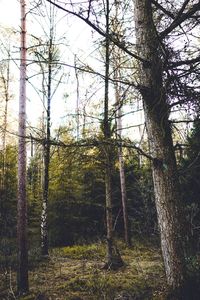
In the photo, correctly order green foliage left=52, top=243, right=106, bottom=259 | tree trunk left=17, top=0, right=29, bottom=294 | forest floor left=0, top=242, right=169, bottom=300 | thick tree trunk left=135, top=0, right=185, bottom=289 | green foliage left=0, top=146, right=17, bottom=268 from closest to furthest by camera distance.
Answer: thick tree trunk left=135, top=0, right=185, bottom=289
forest floor left=0, top=242, right=169, bottom=300
tree trunk left=17, top=0, right=29, bottom=294
green foliage left=52, top=243, right=106, bottom=259
green foliage left=0, top=146, right=17, bottom=268

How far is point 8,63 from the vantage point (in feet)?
64.4

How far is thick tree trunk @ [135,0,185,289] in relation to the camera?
3238 millimetres

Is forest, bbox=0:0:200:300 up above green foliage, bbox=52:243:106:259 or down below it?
above

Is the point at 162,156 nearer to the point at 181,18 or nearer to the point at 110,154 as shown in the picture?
the point at 181,18

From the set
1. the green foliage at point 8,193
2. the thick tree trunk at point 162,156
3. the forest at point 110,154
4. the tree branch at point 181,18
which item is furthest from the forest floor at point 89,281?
the green foliage at point 8,193

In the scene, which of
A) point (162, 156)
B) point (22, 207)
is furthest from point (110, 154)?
point (162, 156)

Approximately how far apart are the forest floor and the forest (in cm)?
3

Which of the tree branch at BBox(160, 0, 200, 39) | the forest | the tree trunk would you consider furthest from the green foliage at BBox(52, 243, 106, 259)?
the tree branch at BBox(160, 0, 200, 39)

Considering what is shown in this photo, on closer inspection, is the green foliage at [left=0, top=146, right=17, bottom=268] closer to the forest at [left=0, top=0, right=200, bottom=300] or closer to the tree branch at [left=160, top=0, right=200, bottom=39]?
the forest at [left=0, top=0, right=200, bottom=300]

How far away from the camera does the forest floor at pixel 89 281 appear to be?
6230 millimetres

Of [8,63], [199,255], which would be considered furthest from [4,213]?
[199,255]

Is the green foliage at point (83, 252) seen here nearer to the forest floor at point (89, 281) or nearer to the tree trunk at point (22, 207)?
the forest floor at point (89, 281)

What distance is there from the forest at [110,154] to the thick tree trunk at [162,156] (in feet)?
0.04

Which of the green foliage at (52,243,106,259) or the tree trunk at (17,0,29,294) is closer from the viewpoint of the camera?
the tree trunk at (17,0,29,294)
